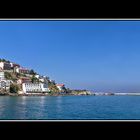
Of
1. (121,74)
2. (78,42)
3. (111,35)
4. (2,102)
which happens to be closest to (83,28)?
(78,42)

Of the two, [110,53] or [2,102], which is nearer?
[2,102]

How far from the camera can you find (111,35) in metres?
27.3

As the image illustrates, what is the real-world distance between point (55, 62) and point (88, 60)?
311 cm
